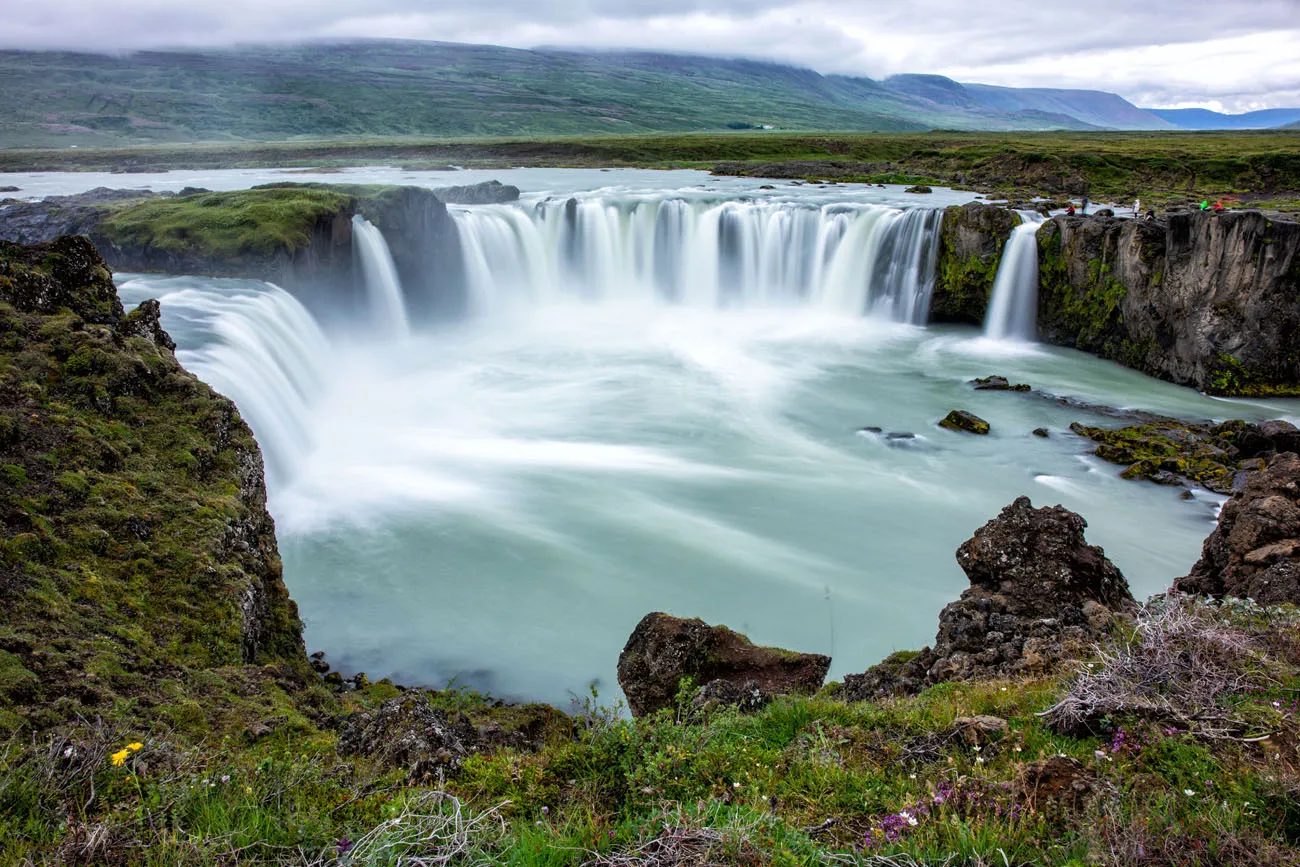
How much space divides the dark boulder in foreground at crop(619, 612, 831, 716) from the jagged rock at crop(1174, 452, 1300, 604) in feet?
15.5

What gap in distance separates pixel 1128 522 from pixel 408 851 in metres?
16.9

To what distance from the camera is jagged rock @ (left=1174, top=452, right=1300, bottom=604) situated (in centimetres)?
817

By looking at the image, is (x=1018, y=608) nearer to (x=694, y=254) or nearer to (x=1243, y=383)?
(x=1243, y=383)

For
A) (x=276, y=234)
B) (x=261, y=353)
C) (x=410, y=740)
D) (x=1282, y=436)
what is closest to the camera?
(x=410, y=740)

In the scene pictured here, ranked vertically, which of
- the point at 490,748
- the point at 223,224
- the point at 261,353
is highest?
the point at 223,224

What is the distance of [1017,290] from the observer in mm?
30344

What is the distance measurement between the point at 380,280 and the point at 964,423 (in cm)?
2237

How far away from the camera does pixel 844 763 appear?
208 inches

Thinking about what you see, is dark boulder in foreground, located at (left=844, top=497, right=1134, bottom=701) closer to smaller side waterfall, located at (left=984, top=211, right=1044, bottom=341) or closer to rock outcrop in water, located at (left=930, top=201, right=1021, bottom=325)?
smaller side waterfall, located at (left=984, top=211, right=1044, bottom=341)

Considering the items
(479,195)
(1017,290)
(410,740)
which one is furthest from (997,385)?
(479,195)

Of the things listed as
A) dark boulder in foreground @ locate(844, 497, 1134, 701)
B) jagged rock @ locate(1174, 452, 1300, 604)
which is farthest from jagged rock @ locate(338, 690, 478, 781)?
jagged rock @ locate(1174, 452, 1300, 604)

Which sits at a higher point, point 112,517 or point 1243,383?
point 112,517

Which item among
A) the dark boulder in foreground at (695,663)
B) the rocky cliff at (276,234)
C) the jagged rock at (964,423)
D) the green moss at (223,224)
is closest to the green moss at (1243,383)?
the jagged rock at (964,423)

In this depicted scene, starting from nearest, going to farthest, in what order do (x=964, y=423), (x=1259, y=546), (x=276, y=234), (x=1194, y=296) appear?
(x=1259, y=546) → (x=964, y=423) → (x=1194, y=296) → (x=276, y=234)
